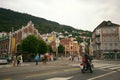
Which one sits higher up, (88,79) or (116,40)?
(116,40)

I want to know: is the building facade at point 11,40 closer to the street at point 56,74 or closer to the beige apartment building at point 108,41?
the beige apartment building at point 108,41

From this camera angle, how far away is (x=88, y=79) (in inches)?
375

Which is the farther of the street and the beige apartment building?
the beige apartment building

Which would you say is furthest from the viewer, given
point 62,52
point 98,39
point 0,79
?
point 62,52

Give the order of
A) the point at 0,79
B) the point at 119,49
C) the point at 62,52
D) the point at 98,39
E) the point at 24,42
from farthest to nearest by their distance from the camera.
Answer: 1. the point at 62,52
2. the point at 98,39
3. the point at 119,49
4. the point at 24,42
5. the point at 0,79

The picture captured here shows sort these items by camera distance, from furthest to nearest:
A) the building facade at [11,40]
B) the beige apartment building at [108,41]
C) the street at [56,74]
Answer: the beige apartment building at [108,41]
the building facade at [11,40]
the street at [56,74]

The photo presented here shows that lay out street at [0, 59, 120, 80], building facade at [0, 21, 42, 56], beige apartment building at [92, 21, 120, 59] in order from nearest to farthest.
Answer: street at [0, 59, 120, 80]
building facade at [0, 21, 42, 56]
beige apartment building at [92, 21, 120, 59]

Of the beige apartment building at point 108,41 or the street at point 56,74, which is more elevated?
the beige apartment building at point 108,41

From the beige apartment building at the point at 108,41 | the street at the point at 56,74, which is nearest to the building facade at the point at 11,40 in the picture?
the beige apartment building at the point at 108,41

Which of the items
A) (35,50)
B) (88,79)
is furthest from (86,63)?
(35,50)

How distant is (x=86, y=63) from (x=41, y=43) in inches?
1836

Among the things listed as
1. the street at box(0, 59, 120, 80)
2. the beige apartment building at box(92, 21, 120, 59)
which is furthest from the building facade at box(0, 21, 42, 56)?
the street at box(0, 59, 120, 80)

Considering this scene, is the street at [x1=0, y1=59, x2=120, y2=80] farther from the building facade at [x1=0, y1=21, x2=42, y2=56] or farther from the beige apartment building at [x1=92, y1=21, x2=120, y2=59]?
the beige apartment building at [x1=92, y1=21, x2=120, y2=59]

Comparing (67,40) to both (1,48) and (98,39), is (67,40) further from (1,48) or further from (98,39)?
(1,48)
